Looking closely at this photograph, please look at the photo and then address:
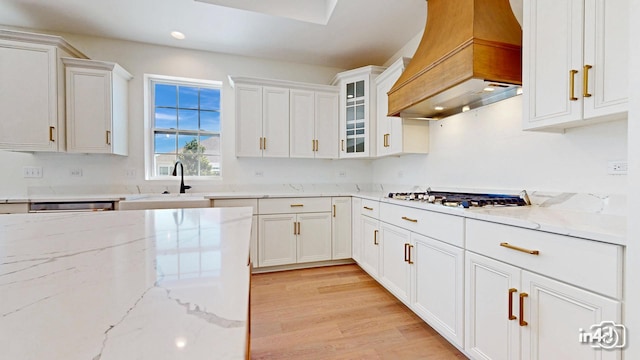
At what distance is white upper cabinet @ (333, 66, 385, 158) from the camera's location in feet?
10.1

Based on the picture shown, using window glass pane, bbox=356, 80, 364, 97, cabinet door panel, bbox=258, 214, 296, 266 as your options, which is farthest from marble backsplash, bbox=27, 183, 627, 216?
window glass pane, bbox=356, 80, 364, 97

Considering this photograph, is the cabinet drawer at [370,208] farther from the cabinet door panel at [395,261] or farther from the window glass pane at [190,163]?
the window glass pane at [190,163]

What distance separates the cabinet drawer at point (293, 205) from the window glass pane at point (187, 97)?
5.52 ft

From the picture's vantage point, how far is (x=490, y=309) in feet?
4.37

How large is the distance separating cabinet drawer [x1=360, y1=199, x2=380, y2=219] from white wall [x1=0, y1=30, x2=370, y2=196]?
95 cm

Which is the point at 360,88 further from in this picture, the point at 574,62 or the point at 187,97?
the point at 187,97

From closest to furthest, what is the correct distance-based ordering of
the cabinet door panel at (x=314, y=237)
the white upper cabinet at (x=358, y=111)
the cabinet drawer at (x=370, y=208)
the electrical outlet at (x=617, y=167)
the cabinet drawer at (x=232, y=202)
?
the electrical outlet at (x=617, y=167), the cabinet drawer at (x=370, y=208), the cabinet drawer at (x=232, y=202), the cabinet door panel at (x=314, y=237), the white upper cabinet at (x=358, y=111)

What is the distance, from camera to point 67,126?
259 cm

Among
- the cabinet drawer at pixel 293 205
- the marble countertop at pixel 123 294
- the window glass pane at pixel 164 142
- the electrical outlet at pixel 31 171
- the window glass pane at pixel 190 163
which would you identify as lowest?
the cabinet drawer at pixel 293 205

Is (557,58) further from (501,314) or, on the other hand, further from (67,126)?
(67,126)

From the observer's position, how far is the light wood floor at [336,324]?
5.32ft

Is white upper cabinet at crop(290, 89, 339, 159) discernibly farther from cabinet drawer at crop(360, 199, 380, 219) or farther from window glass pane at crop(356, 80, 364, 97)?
cabinet drawer at crop(360, 199, 380, 219)

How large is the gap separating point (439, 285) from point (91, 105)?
363 centimetres

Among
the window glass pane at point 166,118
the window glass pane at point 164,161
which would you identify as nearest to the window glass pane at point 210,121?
the window glass pane at point 166,118
